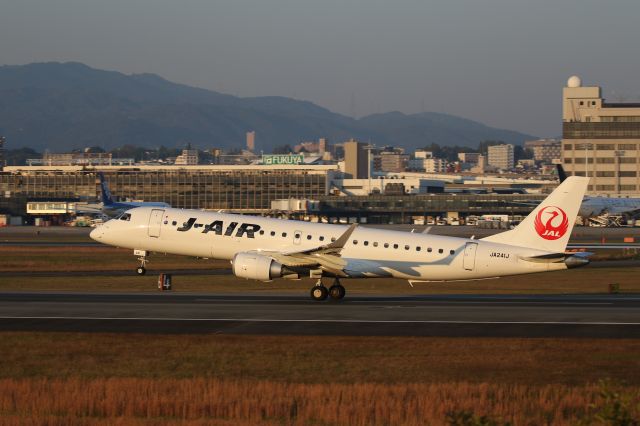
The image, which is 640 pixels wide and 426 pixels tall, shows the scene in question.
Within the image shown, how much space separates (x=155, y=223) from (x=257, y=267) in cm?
807

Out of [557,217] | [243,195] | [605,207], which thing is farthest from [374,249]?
[243,195]

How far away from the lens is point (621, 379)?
25.5 metres

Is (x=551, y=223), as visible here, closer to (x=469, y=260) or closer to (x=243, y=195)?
(x=469, y=260)

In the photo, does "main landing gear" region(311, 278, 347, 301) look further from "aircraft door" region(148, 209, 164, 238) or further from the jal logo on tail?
the jal logo on tail

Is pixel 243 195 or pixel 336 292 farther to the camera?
pixel 243 195

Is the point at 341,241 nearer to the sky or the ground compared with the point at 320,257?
nearer to the sky

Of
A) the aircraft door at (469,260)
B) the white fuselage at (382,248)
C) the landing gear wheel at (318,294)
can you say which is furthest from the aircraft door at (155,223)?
the aircraft door at (469,260)

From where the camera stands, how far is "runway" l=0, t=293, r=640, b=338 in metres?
32.7

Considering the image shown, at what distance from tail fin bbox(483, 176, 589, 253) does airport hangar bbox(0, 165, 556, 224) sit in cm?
12286

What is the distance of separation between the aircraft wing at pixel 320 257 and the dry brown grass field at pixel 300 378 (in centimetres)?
991

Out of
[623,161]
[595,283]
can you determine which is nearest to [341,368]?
[595,283]

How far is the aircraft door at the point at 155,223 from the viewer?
45.8 meters

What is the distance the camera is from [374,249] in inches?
1679

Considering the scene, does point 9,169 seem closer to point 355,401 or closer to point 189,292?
point 189,292
